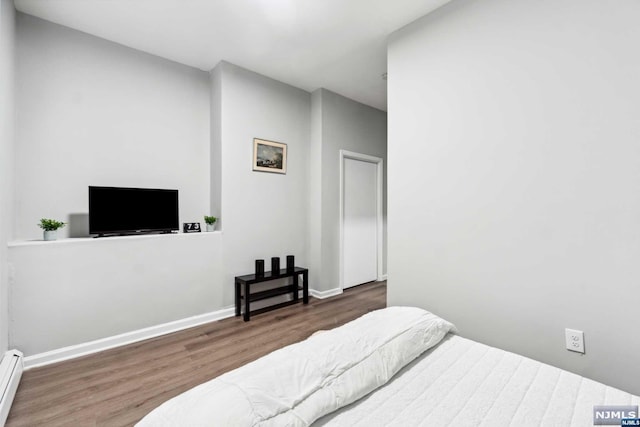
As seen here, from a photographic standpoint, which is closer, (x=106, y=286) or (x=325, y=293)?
(x=106, y=286)

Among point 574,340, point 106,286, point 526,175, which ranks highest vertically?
point 526,175

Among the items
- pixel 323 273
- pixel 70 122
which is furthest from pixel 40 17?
pixel 323 273

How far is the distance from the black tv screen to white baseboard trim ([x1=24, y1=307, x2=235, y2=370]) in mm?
915

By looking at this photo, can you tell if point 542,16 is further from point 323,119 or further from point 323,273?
point 323,273

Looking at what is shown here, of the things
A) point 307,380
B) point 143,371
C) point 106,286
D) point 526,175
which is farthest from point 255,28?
point 143,371

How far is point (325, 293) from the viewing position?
12.5 ft

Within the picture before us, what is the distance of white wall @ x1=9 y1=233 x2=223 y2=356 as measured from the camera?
2131mm

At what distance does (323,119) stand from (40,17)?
279 centimetres

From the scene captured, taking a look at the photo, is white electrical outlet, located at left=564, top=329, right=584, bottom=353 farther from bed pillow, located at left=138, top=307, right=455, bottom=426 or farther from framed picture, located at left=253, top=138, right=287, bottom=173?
framed picture, located at left=253, top=138, right=287, bottom=173

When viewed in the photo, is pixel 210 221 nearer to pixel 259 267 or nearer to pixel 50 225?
pixel 259 267

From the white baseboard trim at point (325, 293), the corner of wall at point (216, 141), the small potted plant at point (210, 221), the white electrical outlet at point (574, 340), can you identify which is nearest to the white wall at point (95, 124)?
the corner of wall at point (216, 141)

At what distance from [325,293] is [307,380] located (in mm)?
2864

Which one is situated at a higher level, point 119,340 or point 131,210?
point 131,210

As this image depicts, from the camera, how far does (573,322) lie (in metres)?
1.62
